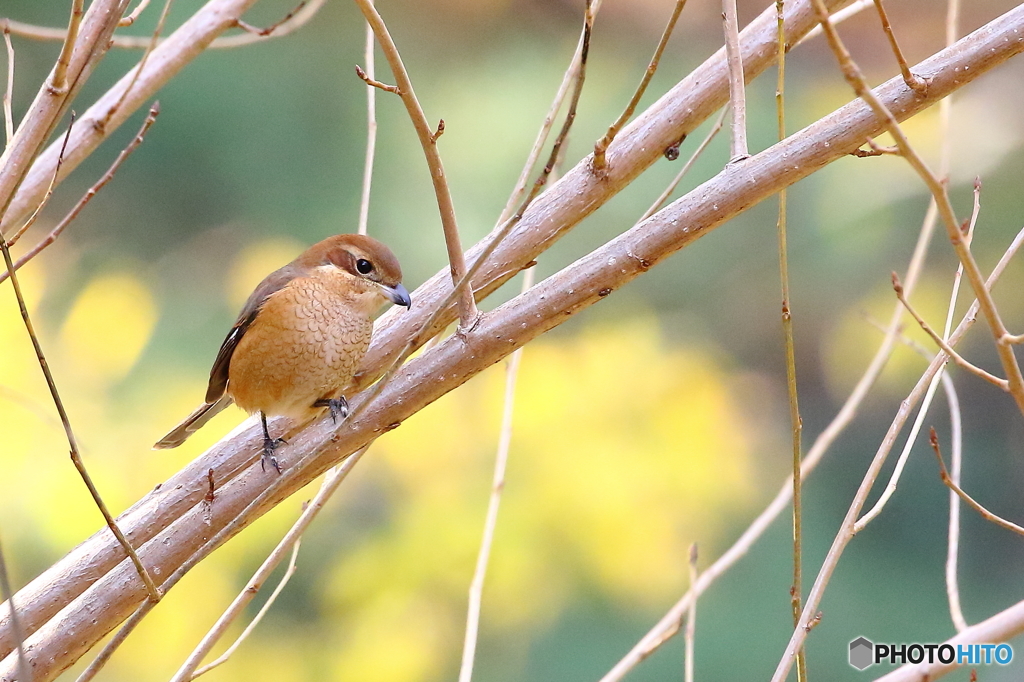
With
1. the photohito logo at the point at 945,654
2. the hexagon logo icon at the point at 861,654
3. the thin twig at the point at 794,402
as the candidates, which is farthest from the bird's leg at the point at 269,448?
the hexagon logo icon at the point at 861,654

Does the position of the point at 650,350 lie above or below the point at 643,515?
above

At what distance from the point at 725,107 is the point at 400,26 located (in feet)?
14.5

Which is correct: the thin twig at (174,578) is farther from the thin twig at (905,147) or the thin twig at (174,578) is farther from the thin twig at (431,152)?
the thin twig at (905,147)

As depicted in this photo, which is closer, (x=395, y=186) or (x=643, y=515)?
(x=643, y=515)

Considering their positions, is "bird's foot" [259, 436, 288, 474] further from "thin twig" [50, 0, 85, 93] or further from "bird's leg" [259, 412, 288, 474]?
"thin twig" [50, 0, 85, 93]

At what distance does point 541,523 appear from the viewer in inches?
169

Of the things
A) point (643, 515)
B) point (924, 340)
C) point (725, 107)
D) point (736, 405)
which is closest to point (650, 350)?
point (736, 405)

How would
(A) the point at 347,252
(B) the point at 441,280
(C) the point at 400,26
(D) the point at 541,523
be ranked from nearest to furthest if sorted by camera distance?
(B) the point at 441,280, (A) the point at 347,252, (D) the point at 541,523, (C) the point at 400,26

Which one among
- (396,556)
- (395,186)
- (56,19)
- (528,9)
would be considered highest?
(56,19)

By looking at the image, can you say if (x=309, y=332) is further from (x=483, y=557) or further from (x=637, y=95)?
(x=637, y=95)

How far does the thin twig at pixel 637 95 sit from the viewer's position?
123cm

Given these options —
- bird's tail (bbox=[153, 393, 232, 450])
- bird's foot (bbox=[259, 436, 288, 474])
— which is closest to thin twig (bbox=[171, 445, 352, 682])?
bird's foot (bbox=[259, 436, 288, 474])

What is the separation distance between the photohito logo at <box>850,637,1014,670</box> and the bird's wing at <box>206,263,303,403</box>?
1.71 meters

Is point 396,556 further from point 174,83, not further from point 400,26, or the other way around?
point 400,26
